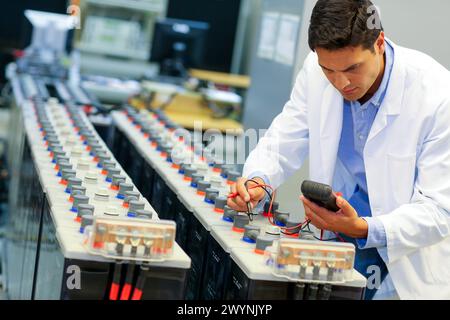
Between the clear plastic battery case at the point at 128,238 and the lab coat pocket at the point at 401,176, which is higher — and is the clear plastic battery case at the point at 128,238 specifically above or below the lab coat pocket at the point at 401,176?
below

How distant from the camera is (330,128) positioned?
2930 mm

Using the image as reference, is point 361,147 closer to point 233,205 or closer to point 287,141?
point 287,141

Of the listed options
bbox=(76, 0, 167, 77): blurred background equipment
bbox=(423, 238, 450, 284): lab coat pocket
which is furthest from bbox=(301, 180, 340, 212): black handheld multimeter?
bbox=(76, 0, 167, 77): blurred background equipment

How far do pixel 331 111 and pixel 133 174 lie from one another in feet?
5.22

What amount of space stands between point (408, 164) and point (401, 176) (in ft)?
0.15

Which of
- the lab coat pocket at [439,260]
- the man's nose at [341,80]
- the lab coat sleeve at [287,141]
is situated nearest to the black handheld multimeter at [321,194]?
the man's nose at [341,80]

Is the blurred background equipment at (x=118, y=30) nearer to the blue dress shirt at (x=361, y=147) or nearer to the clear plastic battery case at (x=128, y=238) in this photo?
the blue dress shirt at (x=361, y=147)

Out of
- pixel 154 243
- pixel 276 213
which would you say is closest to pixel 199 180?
pixel 276 213

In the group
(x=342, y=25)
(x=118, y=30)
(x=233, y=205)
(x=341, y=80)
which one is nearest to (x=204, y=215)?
(x=233, y=205)

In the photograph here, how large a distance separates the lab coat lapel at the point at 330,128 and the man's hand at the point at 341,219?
44 centimetres

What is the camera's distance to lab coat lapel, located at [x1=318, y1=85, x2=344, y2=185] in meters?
2.92

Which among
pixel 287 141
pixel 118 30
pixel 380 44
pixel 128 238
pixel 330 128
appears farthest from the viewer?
pixel 118 30

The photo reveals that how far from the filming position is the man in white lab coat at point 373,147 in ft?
8.25

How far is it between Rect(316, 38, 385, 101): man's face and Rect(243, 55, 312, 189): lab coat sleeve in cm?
42
